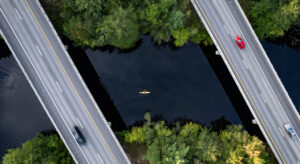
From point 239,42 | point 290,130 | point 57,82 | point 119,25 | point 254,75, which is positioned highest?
point 119,25

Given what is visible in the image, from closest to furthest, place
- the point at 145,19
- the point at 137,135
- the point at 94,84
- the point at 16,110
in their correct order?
the point at 145,19
the point at 137,135
the point at 16,110
the point at 94,84

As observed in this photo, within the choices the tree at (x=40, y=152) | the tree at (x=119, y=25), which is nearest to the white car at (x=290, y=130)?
the tree at (x=119, y=25)

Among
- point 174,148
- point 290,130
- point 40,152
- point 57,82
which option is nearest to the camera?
point 174,148

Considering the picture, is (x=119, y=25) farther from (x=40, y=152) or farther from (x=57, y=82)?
(x=40, y=152)

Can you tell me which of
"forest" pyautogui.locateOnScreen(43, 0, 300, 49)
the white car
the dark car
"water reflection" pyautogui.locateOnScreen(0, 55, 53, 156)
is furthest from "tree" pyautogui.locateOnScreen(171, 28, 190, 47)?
"water reflection" pyautogui.locateOnScreen(0, 55, 53, 156)

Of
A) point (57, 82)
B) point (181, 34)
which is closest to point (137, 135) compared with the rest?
point (57, 82)

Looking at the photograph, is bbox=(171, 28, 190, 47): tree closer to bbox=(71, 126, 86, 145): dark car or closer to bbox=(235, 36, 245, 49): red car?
bbox=(235, 36, 245, 49): red car

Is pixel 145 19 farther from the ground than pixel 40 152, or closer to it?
farther from the ground

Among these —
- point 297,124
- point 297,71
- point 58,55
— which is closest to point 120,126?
point 58,55
